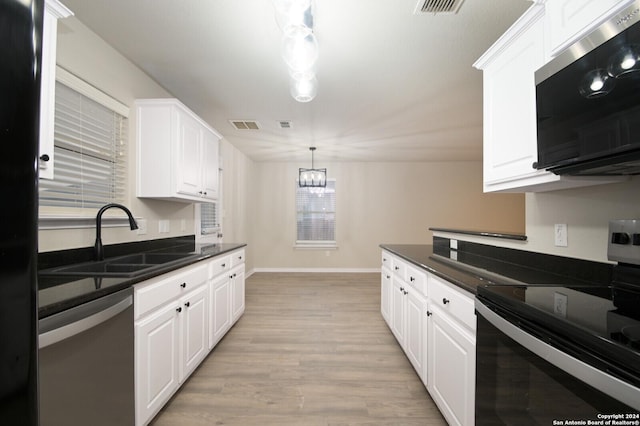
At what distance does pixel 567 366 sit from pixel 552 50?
1298 millimetres

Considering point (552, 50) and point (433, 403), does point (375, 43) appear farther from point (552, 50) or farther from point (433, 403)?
point (433, 403)

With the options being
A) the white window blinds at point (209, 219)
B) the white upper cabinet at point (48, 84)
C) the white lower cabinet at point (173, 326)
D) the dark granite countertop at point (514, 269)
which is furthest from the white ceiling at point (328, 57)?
the white lower cabinet at point (173, 326)

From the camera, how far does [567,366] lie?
27.2 inches

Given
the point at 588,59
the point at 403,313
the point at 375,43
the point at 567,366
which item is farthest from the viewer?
the point at 403,313

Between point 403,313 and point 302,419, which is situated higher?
point 403,313

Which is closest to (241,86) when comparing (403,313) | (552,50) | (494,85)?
(494,85)

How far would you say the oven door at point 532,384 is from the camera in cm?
60

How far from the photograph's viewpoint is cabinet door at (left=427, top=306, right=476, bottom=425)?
129 cm

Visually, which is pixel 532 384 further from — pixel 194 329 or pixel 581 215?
pixel 194 329

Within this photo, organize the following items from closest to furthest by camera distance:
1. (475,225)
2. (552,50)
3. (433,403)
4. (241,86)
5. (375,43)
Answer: (552,50) < (433,403) < (375,43) < (241,86) < (475,225)

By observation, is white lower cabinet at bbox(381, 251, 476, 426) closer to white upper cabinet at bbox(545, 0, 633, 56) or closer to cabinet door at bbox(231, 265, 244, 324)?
white upper cabinet at bbox(545, 0, 633, 56)

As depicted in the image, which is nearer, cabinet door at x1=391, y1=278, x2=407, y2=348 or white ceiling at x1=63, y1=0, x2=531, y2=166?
white ceiling at x1=63, y1=0, x2=531, y2=166

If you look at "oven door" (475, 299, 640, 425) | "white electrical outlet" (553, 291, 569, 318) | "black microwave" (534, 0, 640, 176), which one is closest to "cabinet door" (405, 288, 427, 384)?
"oven door" (475, 299, 640, 425)

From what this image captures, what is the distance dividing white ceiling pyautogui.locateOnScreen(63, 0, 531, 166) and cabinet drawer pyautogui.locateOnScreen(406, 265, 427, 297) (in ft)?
5.74
